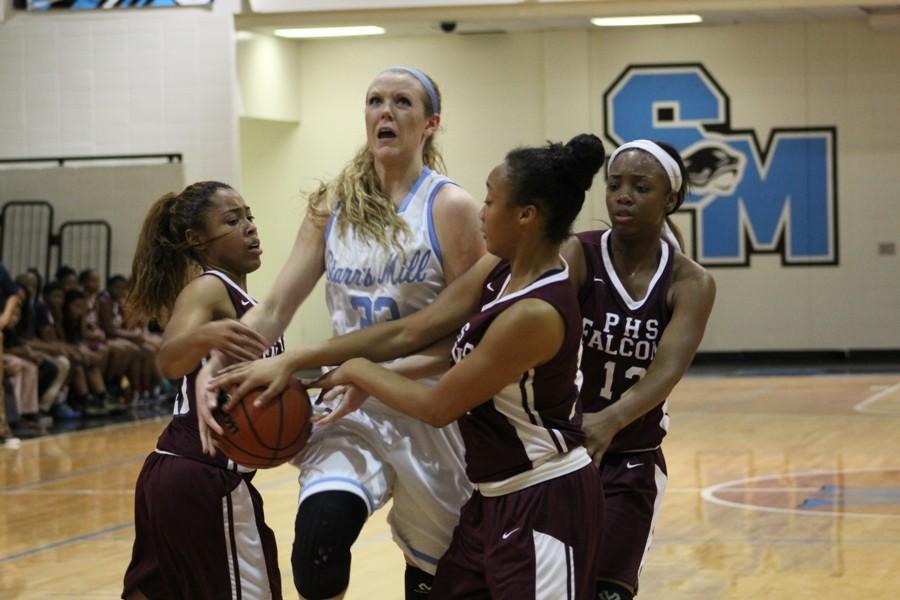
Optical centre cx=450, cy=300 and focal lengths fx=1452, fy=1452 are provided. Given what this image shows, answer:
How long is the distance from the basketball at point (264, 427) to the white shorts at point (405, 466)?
0.29 meters

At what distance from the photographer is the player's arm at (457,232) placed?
3.70 meters

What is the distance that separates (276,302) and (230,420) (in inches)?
22.2

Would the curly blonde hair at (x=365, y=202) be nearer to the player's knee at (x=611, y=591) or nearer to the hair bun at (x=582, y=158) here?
the hair bun at (x=582, y=158)

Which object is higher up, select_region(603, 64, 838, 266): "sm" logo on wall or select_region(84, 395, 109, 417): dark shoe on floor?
select_region(603, 64, 838, 266): "sm" logo on wall

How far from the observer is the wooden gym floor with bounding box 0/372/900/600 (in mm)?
5770

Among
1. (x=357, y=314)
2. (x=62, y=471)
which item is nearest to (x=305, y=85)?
(x=62, y=471)

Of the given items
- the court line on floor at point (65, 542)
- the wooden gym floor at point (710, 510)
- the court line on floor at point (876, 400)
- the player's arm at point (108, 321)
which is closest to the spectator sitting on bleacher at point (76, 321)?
the player's arm at point (108, 321)

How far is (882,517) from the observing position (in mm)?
6938

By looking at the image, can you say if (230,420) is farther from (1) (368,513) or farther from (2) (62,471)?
(2) (62,471)

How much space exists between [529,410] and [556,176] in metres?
0.51

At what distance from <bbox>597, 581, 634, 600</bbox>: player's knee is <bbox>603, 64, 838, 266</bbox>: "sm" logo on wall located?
12.5 metres

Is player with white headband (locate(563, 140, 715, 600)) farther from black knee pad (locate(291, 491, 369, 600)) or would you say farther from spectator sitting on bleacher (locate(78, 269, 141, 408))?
spectator sitting on bleacher (locate(78, 269, 141, 408))

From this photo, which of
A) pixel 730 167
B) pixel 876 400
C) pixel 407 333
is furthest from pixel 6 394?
pixel 730 167

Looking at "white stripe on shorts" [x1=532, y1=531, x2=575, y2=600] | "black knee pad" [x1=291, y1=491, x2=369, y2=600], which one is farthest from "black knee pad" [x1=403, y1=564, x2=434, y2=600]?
"white stripe on shorts" [x1=532, y1=531, x2=575, y2=600]
